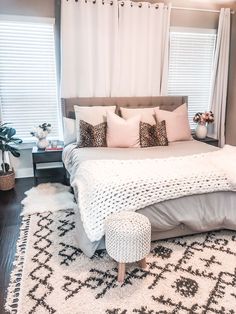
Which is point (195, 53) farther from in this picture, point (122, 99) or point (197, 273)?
point (197, 273)

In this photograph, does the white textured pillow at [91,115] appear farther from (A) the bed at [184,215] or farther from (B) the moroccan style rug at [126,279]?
(B) the moroccan style rug at [126,279]

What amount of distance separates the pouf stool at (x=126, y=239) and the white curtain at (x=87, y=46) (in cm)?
241

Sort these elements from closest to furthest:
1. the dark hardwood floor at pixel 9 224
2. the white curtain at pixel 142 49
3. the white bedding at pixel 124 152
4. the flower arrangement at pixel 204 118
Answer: the dark hardwood floor at pixel 9 224
the white bedding at pixel 124 152
the white curtain at pixel 142 49
the flower arrangement at pixel 204 118

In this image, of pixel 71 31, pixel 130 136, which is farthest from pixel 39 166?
pixel 71 31

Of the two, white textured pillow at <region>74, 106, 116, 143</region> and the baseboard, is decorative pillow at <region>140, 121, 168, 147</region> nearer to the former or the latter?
white textured pillow at <region>74, 106, 116, 143</region>

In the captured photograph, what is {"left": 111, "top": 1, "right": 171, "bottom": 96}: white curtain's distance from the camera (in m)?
3.68

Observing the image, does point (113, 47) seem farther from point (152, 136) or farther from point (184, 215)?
point (184, 215)

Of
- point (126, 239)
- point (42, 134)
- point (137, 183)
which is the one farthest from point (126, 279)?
point (42, 134)

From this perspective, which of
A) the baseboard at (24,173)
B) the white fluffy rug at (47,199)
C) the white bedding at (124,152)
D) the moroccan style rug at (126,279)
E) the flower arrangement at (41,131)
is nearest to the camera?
the moroccan style rug at (126,279)

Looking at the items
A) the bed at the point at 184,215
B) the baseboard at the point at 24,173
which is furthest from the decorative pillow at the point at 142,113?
the baseboard at the point at 24,173

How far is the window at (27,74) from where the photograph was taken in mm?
3447

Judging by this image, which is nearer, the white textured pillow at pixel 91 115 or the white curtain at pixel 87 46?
the white textured pillow at pixel 91 115

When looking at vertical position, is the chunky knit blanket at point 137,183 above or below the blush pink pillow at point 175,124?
below

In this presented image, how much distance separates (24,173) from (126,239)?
8.75ft
